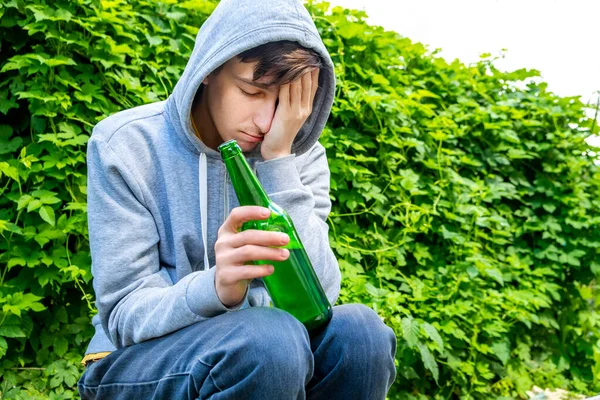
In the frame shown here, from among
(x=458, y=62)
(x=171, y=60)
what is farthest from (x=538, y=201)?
(x=171, y=60)

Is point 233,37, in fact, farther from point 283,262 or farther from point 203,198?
point 283,262

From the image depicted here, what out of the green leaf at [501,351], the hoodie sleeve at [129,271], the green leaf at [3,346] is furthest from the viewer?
the green leaf at [501,351]

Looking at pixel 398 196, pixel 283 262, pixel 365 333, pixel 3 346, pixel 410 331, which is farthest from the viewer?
pixel 398 196

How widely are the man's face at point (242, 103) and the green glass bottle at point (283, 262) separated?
0.53 feet

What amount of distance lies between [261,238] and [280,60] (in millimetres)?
492

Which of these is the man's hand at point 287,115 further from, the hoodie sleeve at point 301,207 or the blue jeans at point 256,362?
the blue jeans at point 256,362

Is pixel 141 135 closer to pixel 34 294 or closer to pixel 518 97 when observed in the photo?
pixel 34 294

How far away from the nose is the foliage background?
1045 mm

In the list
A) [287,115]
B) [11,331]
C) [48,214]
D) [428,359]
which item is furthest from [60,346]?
[428,359]

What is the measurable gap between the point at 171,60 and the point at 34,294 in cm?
112

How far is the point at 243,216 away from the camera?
138 centimetres

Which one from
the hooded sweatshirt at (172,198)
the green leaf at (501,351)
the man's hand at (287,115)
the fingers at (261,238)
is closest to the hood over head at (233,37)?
the hooded sweatshirt at (172,198)

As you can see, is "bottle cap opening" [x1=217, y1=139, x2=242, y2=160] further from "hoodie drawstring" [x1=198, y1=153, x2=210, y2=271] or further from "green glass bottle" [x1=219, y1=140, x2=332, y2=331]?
"hoodie drawstring" [x1=198, y1=153, x2=210, y2=271]

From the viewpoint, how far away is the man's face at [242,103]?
1663 millimetres
